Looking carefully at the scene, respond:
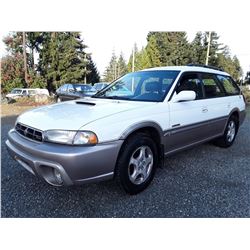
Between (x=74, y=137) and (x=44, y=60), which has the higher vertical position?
(x=44, y=60)

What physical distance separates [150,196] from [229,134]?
113 inches

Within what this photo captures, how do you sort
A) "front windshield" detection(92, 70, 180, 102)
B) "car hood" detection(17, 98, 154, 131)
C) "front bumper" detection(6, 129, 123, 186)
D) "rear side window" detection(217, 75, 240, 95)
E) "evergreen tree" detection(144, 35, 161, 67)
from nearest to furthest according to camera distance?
"front bumper" detection(6, 129, 123, 186), "car hood" detection(17, 98, 154, 131), "front windshield" detection(92, 70, 180, 102), "rear side window" detection(217, 75, 240, 95), "evergreen tree" detection(144, 35, 161, 67)

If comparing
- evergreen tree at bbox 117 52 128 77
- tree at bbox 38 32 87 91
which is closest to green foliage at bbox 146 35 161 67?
tree at bbox 38 32 87 91

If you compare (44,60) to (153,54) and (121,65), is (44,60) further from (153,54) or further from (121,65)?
(121,65)

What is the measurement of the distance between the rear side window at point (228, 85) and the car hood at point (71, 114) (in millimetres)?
2363

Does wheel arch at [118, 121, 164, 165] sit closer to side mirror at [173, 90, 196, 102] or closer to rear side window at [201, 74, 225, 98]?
side mirror at [173, 90, 196, 102]

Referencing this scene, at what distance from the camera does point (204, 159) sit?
13.8 ft

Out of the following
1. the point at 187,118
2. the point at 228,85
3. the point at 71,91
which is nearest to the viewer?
the point at 187,118

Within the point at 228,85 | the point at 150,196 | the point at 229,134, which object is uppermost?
the point at 228,85

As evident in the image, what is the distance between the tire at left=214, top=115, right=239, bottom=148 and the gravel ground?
99 centimetres

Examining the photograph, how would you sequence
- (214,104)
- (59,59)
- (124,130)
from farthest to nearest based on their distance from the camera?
(59,59) → (214,104) → (124,130)

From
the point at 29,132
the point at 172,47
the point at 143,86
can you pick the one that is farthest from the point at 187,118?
the point at 172,47

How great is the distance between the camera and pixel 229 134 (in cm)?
491

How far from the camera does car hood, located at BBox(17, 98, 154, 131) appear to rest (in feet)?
8.07
